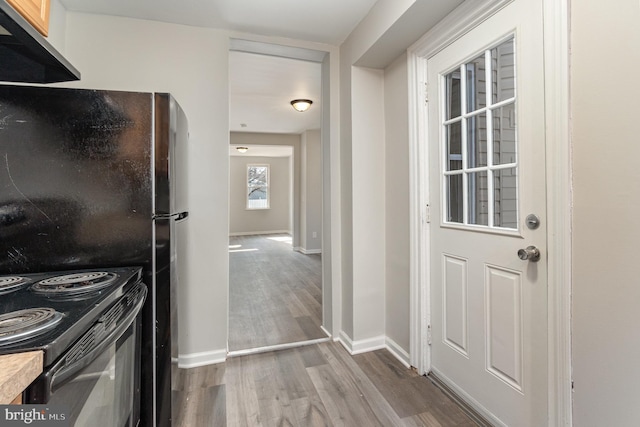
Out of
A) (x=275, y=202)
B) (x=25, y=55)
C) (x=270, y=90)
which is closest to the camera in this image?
(x=25, y=55)

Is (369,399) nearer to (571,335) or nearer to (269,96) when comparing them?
(571,335)

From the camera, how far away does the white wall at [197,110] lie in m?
2.05

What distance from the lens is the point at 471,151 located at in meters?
1.68

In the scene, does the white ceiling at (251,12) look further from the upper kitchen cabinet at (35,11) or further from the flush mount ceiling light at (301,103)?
the flush mount ceiling light at (301,103)

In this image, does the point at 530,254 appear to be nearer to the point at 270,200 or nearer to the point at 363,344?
the point at 363,344

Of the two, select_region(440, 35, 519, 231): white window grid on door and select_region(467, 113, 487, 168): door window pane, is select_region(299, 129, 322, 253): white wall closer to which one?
select_region(440, 35, 519, 231): white window grid on door

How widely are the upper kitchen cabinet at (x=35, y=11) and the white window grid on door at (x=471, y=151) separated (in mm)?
1939

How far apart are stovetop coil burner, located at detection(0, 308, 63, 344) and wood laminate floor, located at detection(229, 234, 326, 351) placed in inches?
70.2

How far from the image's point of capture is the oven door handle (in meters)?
0.65

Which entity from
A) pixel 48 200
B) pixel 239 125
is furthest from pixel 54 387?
pixel 239 125

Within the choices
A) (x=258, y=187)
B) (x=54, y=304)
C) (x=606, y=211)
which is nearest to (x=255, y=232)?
(x=258, y=187)

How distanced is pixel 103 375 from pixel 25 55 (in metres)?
1.26

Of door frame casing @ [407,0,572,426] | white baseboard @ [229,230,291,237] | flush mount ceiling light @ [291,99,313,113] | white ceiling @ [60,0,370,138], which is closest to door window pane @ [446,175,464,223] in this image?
door frame casing @ [407,0,572,426]

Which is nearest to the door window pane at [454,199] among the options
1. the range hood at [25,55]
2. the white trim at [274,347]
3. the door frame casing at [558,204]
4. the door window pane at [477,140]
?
the door window pane at [477,140]
